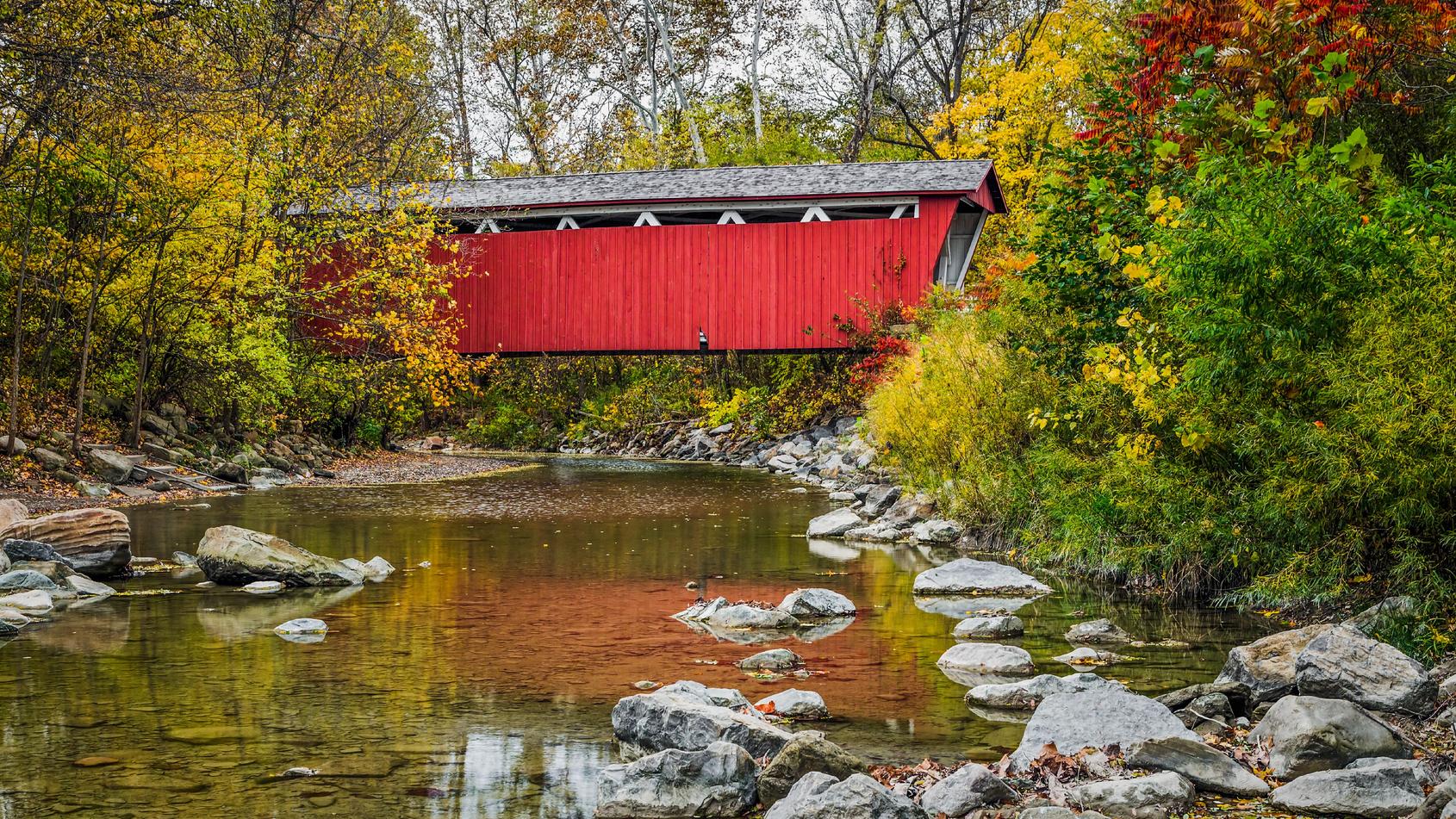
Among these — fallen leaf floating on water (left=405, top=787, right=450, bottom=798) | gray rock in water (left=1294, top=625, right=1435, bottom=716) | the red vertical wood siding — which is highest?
the red vertical wood siding

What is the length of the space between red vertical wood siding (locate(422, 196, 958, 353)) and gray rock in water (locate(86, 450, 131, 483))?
7.23m

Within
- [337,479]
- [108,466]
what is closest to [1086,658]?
[108,466]

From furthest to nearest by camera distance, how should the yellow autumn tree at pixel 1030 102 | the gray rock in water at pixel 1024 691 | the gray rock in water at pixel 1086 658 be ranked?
the yellow autumn tree at pixel 1030 102 → the gray rock in water at pixel 1086 658 → the gray rock in water at pixel 1024 691

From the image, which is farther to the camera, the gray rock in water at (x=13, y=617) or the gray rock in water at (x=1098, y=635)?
the gray rock in water at (x=13, y=617)

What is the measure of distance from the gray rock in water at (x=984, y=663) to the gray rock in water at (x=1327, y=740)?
4.57 ft

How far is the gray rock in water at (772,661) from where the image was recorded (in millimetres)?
5250

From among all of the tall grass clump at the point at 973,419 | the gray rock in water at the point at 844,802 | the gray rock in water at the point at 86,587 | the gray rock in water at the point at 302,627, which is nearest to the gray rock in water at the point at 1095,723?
the gray rock in water at the point at 844,802

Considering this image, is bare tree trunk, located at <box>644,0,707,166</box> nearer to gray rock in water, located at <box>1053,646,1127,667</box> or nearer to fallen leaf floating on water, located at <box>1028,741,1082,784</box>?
gray rock in water, located at <box>1053,646,1127,667</box>

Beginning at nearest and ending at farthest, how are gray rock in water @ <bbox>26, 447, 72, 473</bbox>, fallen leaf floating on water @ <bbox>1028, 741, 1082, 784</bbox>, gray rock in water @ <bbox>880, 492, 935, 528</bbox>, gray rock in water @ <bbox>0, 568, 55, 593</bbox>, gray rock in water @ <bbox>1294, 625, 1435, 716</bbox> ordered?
fallen leaf floating on water @ <bbox>1028, 741, 1082, 784</bbox> < gray rock in water @ <bbox>1294, 625, 1435, 716</bbox> < gray rock in water @ <bbox>0, 568, 55, 593</bbox> < gray rock in water @ <bbox>880, 492, 935, 528</bbox> < gray rock in water @ <bbox>26, 447, 72, 473</bbox>

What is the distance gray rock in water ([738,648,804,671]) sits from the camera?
525cm

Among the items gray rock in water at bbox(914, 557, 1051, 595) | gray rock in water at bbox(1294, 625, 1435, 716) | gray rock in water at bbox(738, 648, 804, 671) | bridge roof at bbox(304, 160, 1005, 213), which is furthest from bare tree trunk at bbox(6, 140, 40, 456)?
gray rock in water at bbox(1294, 625, 1435, 716)

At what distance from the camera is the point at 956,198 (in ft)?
64.8

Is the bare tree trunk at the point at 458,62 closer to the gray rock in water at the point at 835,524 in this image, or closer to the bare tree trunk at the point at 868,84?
the bare tree trunk at the point at 868,84

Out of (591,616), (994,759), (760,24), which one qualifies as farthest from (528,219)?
(994,759)
